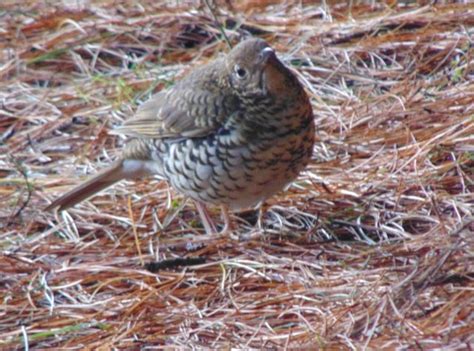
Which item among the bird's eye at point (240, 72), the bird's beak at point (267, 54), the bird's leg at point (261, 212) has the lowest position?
the bird's leg at point (261, 212)

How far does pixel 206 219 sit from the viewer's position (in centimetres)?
551

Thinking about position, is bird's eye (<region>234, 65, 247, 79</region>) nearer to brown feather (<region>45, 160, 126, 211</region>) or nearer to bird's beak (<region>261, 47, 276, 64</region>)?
bird's beak (<region>261, 47, 276, 64</region>)

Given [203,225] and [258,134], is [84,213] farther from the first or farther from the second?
[258,134]

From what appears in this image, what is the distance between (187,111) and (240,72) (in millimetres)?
451

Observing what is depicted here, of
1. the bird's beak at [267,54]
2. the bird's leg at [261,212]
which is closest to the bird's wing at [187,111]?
the bird's beak at [267,54]

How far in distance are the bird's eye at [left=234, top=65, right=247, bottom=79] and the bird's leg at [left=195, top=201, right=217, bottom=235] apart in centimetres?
72

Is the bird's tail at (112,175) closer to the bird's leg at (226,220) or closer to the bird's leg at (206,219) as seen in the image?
the bird's leg at (206,219)

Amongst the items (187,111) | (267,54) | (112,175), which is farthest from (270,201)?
(267,54)

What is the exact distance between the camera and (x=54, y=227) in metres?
5.58

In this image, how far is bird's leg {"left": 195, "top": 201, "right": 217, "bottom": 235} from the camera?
5430 mm

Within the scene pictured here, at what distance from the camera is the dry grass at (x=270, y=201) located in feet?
13.8

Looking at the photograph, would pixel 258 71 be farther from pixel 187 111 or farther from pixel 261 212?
pixel 261 212

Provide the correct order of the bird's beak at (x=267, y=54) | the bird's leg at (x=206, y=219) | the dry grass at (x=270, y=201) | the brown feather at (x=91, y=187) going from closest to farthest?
the dry grass at (x=270, y=201)
the bird's beak at (x=267, y=54)
the bird's leg at (x=206, y=219)
the brown feather at (x=91, y=187)

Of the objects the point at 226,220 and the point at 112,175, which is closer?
the point at 226,220
